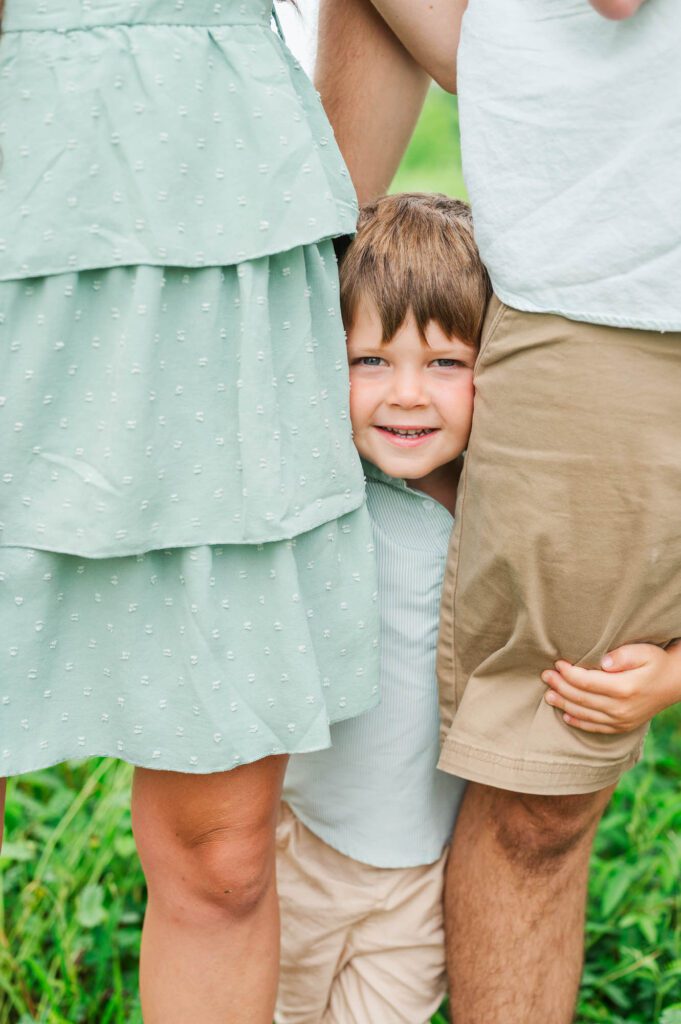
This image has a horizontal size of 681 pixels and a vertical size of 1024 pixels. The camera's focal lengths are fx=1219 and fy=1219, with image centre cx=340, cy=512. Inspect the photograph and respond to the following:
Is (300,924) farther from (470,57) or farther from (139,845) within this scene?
(470,57)

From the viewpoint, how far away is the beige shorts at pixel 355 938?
1894mm

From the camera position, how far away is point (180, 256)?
130 cm

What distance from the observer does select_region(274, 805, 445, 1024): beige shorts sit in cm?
189

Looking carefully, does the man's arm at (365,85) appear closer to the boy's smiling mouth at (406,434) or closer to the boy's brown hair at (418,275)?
the boy's brown hair at (418,275)

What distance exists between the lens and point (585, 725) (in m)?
1.54

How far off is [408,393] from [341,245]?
236 millimetres

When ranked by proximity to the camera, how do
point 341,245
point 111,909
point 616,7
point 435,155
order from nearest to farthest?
point 616,7 < point 341,245 < point 111,909 < point 435,155

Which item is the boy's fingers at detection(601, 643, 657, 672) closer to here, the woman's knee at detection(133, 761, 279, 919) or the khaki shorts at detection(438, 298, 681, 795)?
the khaki shorts at detection(438, 298, 681, 795)

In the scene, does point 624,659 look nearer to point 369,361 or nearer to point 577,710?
point 577,710

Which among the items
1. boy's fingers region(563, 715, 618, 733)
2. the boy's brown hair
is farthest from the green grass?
the boy's brown hair

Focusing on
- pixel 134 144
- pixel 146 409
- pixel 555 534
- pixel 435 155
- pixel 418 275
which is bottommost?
pixel 555 534

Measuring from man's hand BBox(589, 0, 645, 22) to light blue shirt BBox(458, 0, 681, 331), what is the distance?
51mm

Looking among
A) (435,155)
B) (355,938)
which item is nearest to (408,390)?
(355,938)

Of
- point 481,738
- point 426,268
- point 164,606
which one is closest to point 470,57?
point 426,268
